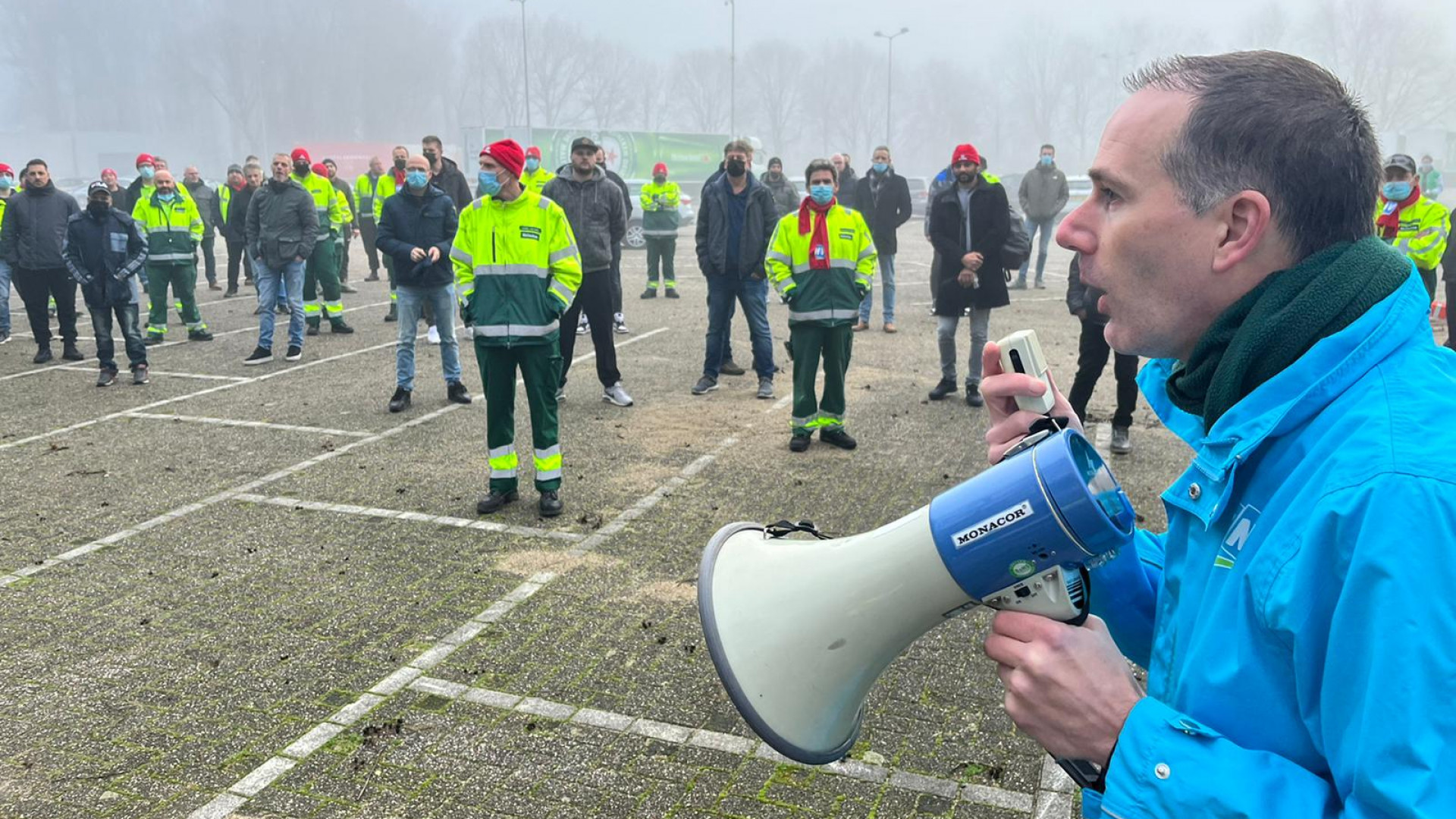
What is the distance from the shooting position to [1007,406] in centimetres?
174

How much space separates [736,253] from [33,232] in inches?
303

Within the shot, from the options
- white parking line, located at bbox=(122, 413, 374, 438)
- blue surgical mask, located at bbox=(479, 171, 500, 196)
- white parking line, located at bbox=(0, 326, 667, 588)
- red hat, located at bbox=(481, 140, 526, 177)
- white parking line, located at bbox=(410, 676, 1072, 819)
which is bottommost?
white parking line, located at bbox=(410, 676, 1072, 819)

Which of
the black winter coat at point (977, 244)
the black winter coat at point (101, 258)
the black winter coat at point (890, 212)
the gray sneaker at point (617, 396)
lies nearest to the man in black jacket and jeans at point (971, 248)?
the black winter coat at point (977, 244)

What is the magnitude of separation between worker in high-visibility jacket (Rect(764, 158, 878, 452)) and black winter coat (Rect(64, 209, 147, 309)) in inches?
257

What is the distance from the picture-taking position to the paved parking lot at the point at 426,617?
3627 mm

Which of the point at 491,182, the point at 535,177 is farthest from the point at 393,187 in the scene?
the point at 491,182

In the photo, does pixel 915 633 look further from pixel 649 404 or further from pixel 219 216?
pixel 219 216

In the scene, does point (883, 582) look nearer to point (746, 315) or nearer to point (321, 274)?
point (746, 315)

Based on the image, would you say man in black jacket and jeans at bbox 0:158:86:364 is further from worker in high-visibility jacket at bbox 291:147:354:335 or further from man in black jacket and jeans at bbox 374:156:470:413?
man in black jacket and jeans at bbox 374:156:470:413

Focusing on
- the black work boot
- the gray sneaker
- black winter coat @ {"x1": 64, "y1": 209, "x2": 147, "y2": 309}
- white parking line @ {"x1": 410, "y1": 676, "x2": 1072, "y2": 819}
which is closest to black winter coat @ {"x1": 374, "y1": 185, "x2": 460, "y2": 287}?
the gray sneaker

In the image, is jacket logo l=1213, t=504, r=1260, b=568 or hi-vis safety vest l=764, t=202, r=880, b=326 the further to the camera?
hi-vis safety vest l=764, t=202, r=880, b=326

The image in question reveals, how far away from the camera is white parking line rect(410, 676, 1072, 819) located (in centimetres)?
354

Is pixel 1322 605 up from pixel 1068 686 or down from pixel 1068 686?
up

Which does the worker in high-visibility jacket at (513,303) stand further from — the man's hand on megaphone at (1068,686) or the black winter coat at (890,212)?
the black winter coat at (890,212)
